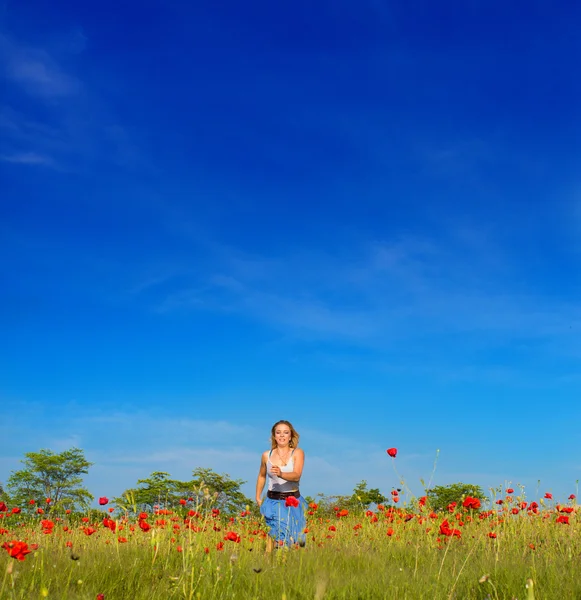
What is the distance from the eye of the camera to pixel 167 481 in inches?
1071

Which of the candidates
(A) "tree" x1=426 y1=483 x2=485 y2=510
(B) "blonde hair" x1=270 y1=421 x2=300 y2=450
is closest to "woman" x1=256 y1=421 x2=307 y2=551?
(B) "blonde hair" x1=270 y1=421 x2=300 y2=450

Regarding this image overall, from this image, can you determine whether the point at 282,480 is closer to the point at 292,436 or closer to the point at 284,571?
the point at 292,436

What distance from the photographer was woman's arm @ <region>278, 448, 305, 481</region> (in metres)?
8.27

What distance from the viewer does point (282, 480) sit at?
328 inches

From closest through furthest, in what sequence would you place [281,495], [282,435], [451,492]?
[281,495] < [282,435] < [451,492]

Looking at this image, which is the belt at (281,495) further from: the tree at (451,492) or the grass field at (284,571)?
the tree at (451,492)

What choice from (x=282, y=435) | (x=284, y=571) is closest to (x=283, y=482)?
(x=282, y=435)

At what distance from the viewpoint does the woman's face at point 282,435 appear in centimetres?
864

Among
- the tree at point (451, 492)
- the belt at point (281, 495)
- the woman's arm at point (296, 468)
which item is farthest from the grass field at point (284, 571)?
the tree at point (451, 492)

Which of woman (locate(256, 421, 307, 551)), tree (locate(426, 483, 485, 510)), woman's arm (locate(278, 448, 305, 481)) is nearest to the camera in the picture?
woman (locate(256, 421, 307, 551))

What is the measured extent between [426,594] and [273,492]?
12.4 ft

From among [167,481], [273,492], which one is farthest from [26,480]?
[273,492]

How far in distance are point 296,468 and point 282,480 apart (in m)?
0.26

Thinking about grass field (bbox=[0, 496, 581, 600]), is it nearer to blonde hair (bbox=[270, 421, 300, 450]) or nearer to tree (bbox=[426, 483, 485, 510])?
blonde hair (bbox=[270, 421, 300, 450])
